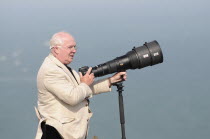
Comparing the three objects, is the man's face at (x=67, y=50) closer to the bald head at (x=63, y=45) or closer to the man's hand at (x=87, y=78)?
the bald head at (x=63, y=45)

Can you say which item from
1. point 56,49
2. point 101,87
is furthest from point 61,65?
point 101,87

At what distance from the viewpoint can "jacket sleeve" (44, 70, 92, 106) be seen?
7.64 feet

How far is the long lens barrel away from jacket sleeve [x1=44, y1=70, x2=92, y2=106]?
0.37 meters

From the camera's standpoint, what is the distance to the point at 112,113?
4707 inches

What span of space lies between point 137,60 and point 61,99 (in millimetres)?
788

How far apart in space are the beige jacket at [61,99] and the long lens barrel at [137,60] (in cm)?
34

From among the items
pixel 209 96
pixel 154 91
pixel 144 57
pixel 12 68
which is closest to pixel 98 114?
Answer: pixel 154 91

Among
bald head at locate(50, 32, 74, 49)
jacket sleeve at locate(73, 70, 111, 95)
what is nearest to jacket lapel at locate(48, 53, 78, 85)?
bald head at locate(50, 32, 74, 49)

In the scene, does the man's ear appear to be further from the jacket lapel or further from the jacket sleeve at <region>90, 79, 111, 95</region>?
the jacket sleeve at <region>90, 79, 111, 95</region>

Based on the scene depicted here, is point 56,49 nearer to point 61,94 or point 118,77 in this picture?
point 61,94

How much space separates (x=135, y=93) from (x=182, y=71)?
47.3 metres

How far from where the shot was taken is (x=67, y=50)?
2395 millimetres

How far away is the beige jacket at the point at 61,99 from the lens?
236 cm

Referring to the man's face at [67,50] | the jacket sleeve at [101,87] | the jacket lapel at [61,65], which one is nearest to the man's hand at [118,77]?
the jacket sleeve at [101,87]
